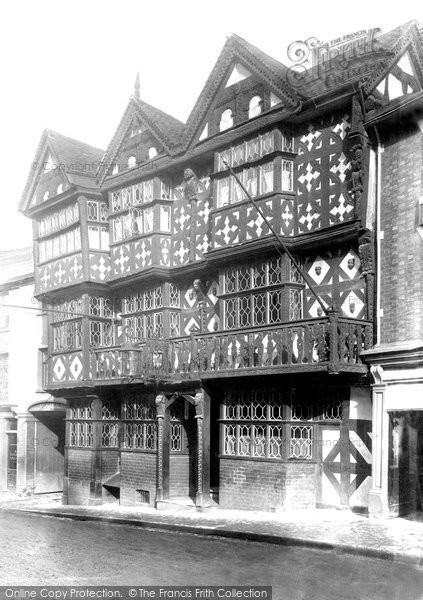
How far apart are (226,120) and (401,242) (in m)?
6.69

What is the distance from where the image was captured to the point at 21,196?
28.1 meters

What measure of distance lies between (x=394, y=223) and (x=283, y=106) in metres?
4.33

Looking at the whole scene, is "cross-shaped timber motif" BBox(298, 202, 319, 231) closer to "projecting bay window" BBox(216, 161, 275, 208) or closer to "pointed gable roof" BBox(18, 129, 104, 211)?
"projecting bay window" BBox(216, 161, 275, 208)

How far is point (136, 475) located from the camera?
23094 mm

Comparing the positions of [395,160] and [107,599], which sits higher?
[395,160]

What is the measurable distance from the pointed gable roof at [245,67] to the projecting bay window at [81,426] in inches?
367

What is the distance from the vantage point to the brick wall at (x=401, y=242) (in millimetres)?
16094

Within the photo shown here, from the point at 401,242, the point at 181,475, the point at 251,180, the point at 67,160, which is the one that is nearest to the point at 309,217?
the point at 251,180

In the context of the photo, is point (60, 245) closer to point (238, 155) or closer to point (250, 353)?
point (238, 155)

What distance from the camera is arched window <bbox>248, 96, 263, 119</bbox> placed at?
19766mm

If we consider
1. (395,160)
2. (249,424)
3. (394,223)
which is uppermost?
(395,160)

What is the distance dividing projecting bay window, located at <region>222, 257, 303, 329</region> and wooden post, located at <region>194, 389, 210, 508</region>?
2.02m

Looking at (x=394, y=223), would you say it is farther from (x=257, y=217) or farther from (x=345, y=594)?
(x=345, y=594)

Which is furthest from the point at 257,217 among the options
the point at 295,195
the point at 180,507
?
the point at 180,507
